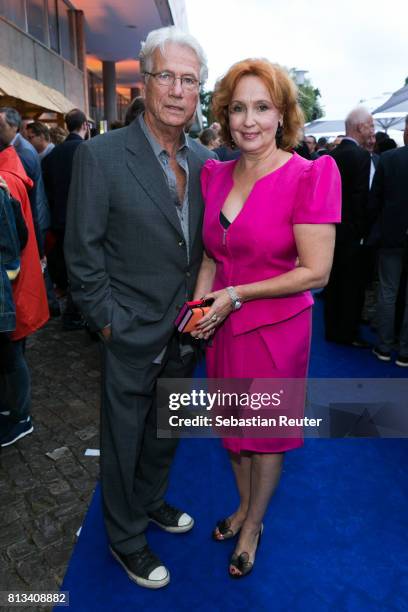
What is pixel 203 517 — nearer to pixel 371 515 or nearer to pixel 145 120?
pixel 371 515

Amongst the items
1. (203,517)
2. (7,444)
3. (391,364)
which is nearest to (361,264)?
(391,364)

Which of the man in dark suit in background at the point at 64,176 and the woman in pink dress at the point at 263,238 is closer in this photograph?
the woman in pink dress at the point at 263,238

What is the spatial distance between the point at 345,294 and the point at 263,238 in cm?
349

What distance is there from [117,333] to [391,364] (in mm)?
3580

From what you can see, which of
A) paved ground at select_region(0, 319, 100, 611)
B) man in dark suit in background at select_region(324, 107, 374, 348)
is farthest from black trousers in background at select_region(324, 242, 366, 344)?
paved ground at select_region(0, 319, 100, 611)

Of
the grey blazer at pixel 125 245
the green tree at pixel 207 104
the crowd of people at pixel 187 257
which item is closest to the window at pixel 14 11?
the green tree at pixel 207 104

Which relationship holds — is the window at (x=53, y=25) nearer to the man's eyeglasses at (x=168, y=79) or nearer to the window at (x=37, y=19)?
the window at (x=37, y=19)

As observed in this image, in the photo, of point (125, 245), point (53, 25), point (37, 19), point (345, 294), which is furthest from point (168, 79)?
point (53, 25)

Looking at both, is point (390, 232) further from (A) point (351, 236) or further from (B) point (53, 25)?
(B) point (53, 25)

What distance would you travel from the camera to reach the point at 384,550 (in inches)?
102

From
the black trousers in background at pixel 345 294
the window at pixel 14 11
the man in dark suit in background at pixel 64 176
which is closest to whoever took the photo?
the black trousers in background at pixel 345 294

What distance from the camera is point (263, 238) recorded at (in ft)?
6.57

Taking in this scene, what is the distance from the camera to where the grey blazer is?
195cm

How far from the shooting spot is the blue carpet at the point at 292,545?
229 cm
